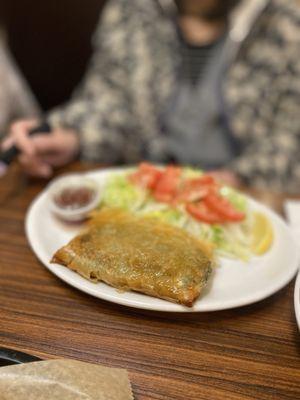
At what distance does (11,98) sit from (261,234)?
6.08ft

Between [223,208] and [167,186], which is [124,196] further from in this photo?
[223,208]

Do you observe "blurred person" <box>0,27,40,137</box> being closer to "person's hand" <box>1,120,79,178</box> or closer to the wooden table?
"person's hand" <box>1,120,79,178</box>

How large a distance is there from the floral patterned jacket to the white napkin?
0.41 metres

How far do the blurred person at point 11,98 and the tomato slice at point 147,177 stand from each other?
124 cm

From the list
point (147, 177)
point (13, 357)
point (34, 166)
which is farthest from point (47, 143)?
point (13, 357)

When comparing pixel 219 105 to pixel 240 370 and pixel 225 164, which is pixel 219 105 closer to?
pixel 225 164

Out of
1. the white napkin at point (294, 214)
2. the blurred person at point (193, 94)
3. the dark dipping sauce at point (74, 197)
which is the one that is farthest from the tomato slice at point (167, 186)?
the blurred person at point (193, 94)

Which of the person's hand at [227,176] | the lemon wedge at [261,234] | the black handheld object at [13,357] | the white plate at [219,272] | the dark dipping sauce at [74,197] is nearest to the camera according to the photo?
the black handheld object at [13,357]

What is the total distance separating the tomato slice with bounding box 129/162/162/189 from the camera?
4.88 feet

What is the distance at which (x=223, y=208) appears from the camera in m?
1.39

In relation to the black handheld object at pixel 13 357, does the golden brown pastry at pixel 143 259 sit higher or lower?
lower

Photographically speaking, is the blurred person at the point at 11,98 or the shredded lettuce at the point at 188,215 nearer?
the shredded lettuce at the point at 188,215

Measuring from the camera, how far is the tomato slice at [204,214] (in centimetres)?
137

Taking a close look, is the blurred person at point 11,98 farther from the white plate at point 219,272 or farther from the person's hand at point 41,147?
the white plate at point 219,272
